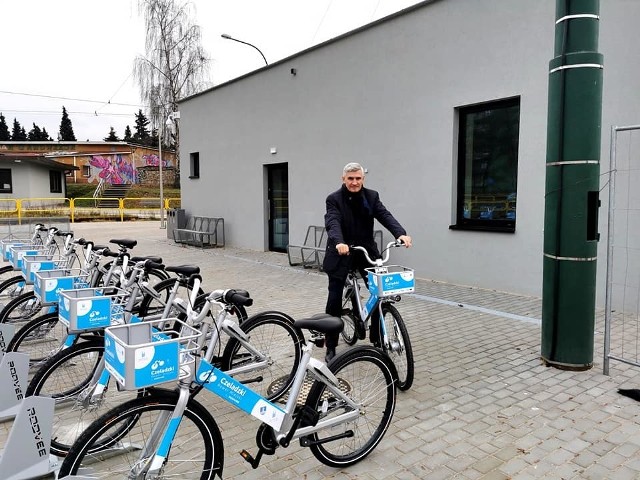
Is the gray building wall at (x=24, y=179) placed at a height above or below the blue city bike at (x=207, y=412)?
above

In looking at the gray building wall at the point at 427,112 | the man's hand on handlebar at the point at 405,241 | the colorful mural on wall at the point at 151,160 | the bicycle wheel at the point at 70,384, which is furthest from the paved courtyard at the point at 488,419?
the colorful mural on wall at the point at 151,160

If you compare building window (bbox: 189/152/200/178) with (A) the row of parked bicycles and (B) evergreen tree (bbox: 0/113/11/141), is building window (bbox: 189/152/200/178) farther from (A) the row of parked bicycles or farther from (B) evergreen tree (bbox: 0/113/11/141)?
(B) evergreen tree (bbox: 0/113/11/141)

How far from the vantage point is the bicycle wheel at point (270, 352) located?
356 centimetres

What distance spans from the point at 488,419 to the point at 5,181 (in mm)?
37402

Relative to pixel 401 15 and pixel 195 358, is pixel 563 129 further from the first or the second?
pixel 401 15

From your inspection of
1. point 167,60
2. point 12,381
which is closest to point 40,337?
point 12,381

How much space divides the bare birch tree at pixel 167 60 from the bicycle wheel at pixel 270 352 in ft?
95.6

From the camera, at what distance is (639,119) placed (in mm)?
5977

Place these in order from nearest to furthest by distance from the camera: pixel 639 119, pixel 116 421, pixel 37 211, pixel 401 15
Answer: pixel 116 421 < pixel 639 119 < pixel 401 15 < pixel 37 211

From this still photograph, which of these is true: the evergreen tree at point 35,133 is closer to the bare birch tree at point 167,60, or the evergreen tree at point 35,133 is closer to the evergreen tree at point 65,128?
the evergreen tree at point 65,128

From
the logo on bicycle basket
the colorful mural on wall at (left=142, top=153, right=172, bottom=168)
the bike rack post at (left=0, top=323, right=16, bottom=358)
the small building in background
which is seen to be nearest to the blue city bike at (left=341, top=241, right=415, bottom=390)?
the logo on bicycle basket

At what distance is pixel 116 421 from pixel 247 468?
0.99m

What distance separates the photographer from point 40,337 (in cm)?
389

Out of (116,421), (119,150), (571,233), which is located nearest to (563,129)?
(571,233)
